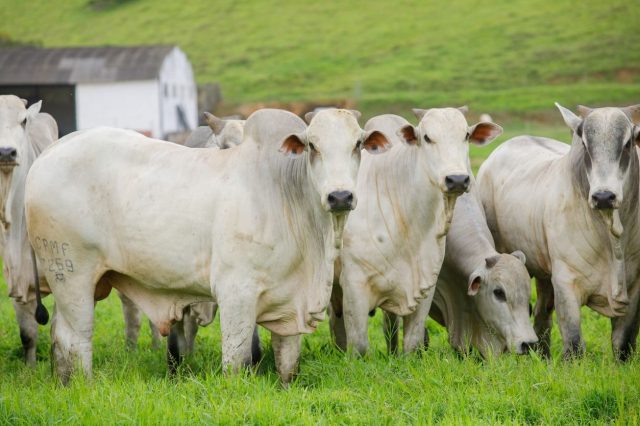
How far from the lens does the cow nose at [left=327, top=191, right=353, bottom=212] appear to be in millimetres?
5680

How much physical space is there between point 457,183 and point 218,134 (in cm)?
273

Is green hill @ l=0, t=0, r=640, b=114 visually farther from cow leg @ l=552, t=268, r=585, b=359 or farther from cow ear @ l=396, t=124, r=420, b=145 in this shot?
cow ear @ l=396, t=124, r=420, b=145

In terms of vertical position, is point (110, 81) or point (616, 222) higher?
point (616, 222)

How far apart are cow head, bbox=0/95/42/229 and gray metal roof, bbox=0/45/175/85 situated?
29.9 meters

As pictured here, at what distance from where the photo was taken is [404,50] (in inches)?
1912

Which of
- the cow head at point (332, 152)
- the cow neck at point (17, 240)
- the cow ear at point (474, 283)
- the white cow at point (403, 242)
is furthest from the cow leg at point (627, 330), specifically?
the cow neck at point (17, 240)

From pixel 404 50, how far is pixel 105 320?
132ft

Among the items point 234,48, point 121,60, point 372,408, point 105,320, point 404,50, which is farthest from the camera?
point 234,48

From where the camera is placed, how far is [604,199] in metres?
6.32

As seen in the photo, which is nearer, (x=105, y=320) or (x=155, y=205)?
(x=155, y=205)

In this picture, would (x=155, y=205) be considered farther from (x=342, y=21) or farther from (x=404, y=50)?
(x=342, y=21)

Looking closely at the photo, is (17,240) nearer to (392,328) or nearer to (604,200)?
(392,328)

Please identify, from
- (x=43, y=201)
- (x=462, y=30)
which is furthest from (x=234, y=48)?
(x=43, y=201)

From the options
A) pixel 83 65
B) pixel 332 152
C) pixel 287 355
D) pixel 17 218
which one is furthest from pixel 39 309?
pixel 83 65
